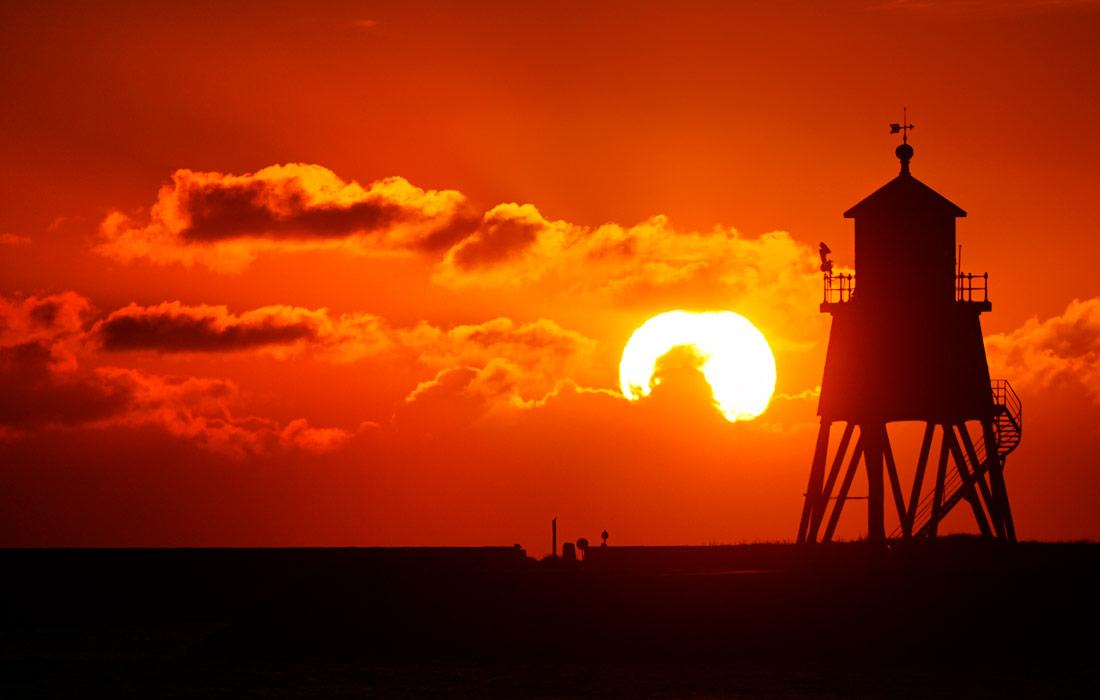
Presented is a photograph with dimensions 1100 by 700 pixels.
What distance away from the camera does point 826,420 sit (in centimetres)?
5228

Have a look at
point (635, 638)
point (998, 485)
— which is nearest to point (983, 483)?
point (998, 485)

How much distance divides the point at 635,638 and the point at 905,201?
1600 centimetres

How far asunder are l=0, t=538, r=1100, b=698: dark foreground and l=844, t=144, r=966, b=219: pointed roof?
10568 millimetres

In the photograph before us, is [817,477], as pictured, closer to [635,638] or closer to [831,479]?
[831,479]

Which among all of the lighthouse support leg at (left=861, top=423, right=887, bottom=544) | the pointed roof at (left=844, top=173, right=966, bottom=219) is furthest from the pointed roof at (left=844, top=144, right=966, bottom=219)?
the lighthouse support leg at (left=861, top=423, right=887, bottom=544)

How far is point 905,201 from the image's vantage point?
50.4 m

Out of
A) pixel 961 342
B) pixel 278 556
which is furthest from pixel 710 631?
pixel 278 556

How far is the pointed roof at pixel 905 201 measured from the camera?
50281 mm

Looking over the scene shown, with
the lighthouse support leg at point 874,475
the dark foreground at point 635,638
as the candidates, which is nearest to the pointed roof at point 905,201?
the lighthouse support leg at point 874,475

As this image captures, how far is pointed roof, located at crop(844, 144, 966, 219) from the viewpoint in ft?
165

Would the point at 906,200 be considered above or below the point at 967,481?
above

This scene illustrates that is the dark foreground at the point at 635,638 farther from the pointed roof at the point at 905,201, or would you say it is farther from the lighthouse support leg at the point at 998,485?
the pointed roof at the point at 905,201

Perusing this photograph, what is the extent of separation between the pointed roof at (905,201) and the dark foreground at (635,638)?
10568mm

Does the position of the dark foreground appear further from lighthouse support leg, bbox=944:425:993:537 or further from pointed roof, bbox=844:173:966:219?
pointed roof, bbox=844:173:966:219
